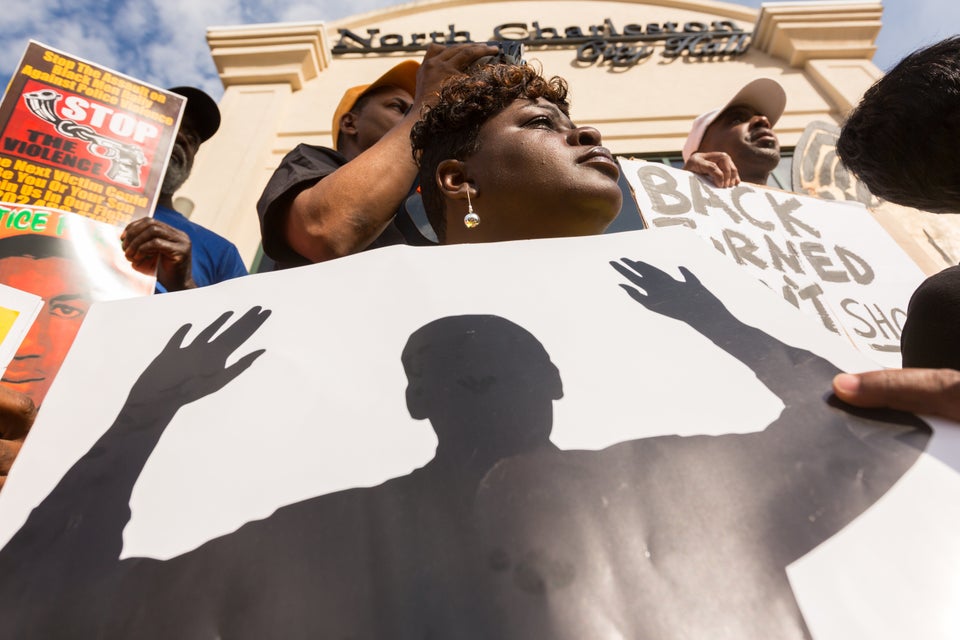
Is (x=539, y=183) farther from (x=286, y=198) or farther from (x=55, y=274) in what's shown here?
(x=55, y=274)

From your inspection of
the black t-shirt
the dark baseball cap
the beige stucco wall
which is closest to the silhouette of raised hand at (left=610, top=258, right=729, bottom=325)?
the black t-shirt

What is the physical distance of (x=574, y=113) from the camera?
4328 mm

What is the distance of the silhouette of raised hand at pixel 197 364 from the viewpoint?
68 centimetres

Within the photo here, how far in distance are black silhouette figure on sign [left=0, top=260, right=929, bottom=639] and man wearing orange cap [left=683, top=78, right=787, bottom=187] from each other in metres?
2.31

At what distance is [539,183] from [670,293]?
0.57 metres

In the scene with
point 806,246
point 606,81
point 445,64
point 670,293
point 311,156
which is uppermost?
point 445,64

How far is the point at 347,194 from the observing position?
1245 millimetres

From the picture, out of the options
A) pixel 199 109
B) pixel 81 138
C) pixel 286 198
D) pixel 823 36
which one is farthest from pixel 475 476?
pixel 823 36

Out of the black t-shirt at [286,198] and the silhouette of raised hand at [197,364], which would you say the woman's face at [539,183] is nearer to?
the black t-shirt at [286,198]

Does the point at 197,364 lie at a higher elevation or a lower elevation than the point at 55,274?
higher

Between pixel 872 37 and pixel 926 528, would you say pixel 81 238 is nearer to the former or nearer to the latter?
pixel 926 528

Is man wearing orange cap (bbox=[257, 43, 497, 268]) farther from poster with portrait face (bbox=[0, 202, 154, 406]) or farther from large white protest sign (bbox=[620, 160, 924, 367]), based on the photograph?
large white protest sign (bbox=[620, 160, 924, 367])

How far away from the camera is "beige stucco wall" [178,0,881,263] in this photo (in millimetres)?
3836

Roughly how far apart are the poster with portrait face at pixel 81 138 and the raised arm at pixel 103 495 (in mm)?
1035
